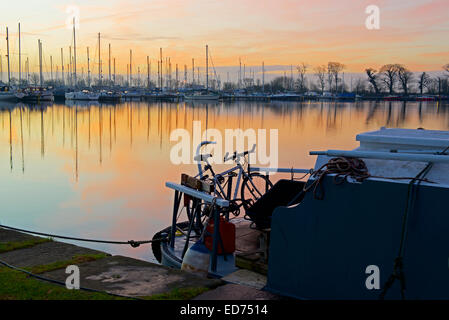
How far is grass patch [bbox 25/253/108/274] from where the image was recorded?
20.0 ft

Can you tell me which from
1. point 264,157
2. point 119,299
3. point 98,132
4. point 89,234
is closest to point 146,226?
point 89,234

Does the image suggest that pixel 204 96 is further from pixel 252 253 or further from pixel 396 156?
pixel 396 156

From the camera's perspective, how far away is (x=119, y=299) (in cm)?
505

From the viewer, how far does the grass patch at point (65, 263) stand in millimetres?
6105

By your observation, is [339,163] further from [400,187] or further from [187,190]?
[187,190]

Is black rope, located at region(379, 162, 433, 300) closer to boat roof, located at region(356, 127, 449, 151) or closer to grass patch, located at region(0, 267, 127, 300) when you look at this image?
boat roof, located at region(356, 127, 449, 151)

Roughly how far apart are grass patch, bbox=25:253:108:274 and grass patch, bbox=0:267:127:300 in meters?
0.36

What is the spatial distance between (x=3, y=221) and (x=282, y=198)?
30.5 ft

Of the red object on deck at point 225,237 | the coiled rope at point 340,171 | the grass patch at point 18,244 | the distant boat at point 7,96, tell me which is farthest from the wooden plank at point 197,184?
the distant boat at point 7,96

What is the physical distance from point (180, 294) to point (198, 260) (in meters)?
1.40

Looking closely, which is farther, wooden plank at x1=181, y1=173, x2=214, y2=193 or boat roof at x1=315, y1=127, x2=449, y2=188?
wooden plank at x1=181, y1=173, x2=214, y2=193

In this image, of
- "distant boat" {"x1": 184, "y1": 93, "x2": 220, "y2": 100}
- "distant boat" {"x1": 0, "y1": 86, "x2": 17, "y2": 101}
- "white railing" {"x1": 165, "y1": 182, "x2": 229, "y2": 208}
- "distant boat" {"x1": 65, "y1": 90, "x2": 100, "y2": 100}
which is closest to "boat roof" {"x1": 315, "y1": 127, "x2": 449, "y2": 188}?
"white railing" {"x1": 165, "y1": 182, "x2": 229, "y2": 208}

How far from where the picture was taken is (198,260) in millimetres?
6637

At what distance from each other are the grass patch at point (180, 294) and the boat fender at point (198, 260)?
1.07 m
